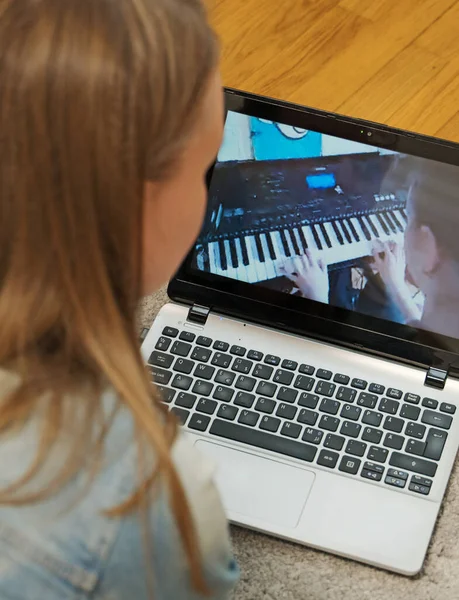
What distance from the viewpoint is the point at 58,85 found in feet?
1.16

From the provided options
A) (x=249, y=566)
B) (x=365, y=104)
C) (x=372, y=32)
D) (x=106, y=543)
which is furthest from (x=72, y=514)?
(x=372, y=32)

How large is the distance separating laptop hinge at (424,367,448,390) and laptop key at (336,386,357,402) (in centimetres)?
6

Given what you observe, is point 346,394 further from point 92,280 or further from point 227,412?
point 92,280

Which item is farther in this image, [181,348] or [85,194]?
[181,348]

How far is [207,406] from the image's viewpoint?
0.71 meters

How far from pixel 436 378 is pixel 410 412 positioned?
37 mm

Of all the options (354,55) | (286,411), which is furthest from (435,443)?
(354,55)

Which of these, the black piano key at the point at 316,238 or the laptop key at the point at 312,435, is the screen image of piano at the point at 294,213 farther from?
the laptop key at the point at 312,435

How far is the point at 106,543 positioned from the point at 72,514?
0.02 meters

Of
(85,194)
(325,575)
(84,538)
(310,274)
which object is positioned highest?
(85,194)

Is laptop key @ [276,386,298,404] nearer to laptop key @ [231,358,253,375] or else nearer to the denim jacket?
laptop key @ [231,358,253,375]

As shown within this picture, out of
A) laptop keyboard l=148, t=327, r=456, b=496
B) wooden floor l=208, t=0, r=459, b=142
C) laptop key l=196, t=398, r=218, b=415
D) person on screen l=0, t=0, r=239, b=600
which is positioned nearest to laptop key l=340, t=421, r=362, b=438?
laptop keyboard l=148, t=327, r=456, b=496

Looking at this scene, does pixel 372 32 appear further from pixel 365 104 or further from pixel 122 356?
pixel 122 356

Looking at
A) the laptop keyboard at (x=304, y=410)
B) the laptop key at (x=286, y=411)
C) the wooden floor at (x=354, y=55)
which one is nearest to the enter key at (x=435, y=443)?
the laptop keyboard at (x=304, y=410)
